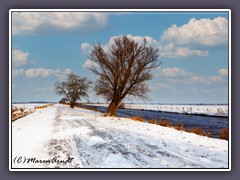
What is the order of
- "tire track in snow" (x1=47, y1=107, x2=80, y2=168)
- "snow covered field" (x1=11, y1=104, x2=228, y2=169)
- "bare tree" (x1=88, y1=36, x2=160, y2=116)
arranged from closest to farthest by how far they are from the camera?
"tire track in snow" (x1=47, y1=107, x2=80, y2=168) < "snow covered field" (x1=11, y1=104, x2=228, y2=169) < "bare tree" (x1=88, y1=36, x2=160, y2=116)

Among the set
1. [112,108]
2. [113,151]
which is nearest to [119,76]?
[112,108]

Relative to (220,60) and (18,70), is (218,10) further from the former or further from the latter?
(18,70)

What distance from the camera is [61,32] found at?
12.6 meters

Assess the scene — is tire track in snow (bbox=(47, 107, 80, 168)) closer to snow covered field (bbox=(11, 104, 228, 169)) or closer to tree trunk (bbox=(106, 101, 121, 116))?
snow covered field (bbox=(11, 104, 228, 169))

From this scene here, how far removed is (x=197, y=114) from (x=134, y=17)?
31.5 m

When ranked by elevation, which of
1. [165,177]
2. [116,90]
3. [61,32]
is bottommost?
[165,177]

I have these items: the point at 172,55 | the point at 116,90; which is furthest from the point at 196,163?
the point at 116,90

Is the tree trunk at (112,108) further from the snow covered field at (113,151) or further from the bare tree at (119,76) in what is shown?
the snow covered field at (113,151)

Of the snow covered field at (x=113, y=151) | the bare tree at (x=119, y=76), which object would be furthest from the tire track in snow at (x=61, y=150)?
the bare tree at (x=119, y=76)

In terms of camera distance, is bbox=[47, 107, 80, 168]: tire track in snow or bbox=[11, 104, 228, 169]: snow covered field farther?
bbox=[11, 104, 228, 169]: snow covered field

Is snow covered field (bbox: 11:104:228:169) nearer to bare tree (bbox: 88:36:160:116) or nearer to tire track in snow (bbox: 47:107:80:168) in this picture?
tire track in snow (bbox: 47:107:80:168)

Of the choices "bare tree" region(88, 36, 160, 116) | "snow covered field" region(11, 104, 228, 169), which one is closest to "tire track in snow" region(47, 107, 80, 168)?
"snow covered field" region(11, 104, 228, 169)

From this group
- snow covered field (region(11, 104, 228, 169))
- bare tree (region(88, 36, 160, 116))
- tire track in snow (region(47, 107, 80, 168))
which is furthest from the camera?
bare tree (region(88, 36, 160, 116))

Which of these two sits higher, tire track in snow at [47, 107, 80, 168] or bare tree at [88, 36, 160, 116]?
bare tree at [88, 36, 160, 116]
